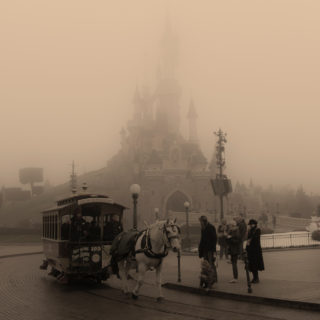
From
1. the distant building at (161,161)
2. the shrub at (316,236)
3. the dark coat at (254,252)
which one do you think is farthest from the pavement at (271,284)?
the distant building at (161,161)

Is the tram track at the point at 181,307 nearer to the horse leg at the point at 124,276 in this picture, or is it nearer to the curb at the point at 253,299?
the horse leg at the point at 124,276

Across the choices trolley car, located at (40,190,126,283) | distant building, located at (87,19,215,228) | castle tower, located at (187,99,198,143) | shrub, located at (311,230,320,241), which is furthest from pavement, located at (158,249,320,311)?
castle tower, located at (187,99,198,143)

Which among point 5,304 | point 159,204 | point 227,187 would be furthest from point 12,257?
point 159,204

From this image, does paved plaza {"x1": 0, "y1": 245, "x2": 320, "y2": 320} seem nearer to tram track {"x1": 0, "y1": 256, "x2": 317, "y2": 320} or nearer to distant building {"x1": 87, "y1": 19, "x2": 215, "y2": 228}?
tram track {"x1": 0, "y1": 256, "x2": 317, "y2": 320}

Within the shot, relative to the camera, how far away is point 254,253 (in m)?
13.2

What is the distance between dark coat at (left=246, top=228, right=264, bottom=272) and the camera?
13125 millimetres

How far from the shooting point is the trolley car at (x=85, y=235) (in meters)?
14.0

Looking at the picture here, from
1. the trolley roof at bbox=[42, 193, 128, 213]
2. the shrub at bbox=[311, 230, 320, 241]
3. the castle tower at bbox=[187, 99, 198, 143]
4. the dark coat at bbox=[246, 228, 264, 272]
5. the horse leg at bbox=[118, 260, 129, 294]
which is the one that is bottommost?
the shrub at bbox=[311, 230, 320, 241]

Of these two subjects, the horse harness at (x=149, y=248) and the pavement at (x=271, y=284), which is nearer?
the pavement at (x=271, y=284)

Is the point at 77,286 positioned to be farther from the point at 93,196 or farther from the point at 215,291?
the point at 215,291

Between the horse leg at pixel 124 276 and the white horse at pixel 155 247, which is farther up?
the white horse at pixel 155 247

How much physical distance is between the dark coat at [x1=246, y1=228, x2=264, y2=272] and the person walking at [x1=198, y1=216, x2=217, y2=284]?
105cm

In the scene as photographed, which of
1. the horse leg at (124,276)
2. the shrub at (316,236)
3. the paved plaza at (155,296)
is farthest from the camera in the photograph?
the shrub at (316,236)

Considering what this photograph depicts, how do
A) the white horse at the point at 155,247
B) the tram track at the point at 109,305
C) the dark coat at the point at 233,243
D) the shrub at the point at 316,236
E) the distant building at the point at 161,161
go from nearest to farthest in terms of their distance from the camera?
the tram track at the point at 109,305, the white horse at the point at 155,247, the dark coat at the point at 233,243, the shrub at the point at 316,236, the distant building at the point at 161,161
